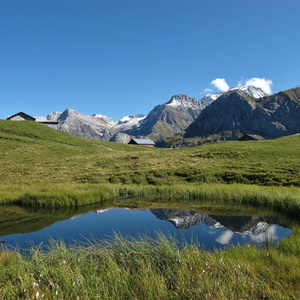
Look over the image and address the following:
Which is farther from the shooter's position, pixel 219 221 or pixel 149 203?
pixel 149 203

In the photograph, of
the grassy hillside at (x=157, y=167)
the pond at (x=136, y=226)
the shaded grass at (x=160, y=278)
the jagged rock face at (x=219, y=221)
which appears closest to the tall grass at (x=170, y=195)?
the pond at (x=136, y=226)

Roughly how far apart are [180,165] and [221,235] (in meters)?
27.6

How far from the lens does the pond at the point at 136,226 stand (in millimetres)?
13000

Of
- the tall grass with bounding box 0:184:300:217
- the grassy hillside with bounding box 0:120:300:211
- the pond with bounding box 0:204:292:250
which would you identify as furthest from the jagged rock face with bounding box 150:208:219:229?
the grassy hillside with bounding box 0:120:300:211

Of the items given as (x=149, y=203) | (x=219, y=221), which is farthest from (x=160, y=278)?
(x=149, y=203)

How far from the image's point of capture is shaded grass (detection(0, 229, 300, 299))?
6098 mm

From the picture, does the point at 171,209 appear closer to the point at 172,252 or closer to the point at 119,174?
the point at 172,252

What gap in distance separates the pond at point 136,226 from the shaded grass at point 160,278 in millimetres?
3617

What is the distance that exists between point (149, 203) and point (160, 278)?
52.9 feet

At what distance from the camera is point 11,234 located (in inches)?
568

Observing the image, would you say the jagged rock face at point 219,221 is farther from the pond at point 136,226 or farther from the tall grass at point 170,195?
the tall grass at point 170,195

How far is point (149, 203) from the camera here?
23375mm

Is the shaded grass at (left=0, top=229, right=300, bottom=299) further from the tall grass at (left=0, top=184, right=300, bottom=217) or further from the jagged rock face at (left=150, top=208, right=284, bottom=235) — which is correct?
the tall grass at (left=0, top=184, right=300, bottom=217)

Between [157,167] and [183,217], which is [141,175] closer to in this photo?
[157,167]
